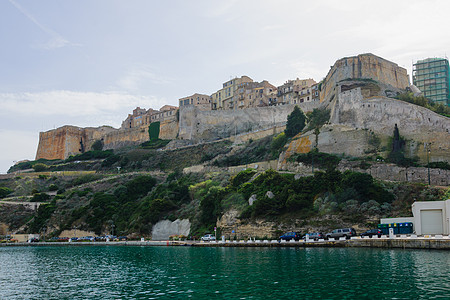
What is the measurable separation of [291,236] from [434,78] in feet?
171

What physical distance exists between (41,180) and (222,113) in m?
38.0

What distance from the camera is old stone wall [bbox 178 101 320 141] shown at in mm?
78500

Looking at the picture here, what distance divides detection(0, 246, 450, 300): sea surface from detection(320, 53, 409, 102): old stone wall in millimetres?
33744

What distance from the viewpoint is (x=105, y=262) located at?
1203 inches

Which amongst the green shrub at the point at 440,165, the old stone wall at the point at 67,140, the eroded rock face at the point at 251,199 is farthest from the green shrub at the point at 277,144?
the old stone wall at the point at 67,140

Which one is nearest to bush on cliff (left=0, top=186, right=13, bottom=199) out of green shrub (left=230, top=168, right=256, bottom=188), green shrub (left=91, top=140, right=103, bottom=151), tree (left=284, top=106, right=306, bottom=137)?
green shrub (left=91, top=140, right=103, bottom=151)

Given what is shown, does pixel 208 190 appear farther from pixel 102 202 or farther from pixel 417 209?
pixel 417 209

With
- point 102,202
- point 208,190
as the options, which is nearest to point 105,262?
point 208,190

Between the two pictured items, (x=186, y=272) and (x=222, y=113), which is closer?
(x=186, y=272)

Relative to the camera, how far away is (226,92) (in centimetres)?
9488

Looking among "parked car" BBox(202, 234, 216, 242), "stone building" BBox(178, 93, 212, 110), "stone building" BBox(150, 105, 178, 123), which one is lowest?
"parked car" BBox(202, 234, 216, 242)

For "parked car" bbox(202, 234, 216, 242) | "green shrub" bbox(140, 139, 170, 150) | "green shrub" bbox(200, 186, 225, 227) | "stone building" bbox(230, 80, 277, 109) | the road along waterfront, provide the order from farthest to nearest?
"green shrub" bbox(140, 139, 170, 150), "stone building" bbox(230, 80, 277, 109), "green shrub" bbox(200, 186, 225, 227), "parked car" bbox(202, 234, 216, 242), the road along waterfront

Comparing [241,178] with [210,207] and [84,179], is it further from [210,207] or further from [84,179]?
[84,179]

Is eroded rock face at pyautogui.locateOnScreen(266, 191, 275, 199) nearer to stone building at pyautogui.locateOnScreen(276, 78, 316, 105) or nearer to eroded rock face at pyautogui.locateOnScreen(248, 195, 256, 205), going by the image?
eroded rock face at pyautogui.locateOnScreen(248, 195, 256, 205)
